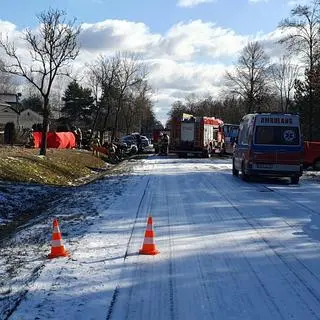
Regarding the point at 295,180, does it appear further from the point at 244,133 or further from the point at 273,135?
the point at 244,133

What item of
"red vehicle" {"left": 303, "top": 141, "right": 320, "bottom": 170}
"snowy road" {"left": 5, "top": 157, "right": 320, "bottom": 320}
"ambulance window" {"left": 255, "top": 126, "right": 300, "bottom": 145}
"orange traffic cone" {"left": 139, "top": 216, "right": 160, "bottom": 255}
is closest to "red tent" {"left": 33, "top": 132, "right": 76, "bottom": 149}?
"red vehicle" {"left": 303, "top": 141, "right": 320, "bottom": 170}

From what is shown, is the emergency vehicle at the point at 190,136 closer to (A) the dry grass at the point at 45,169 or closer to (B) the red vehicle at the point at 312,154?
(A) the dry grass at the point at 45,169

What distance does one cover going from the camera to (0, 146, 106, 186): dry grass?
810 inches

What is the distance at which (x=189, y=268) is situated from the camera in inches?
301

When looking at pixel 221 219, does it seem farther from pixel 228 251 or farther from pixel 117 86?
pixel 117 86

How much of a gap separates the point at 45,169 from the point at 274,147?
951 cm

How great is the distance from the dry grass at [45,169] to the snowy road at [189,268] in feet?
26.5

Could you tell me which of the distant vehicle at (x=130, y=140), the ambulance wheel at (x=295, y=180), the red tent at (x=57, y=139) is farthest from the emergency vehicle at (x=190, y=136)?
the ambulance wheel at (x=295, y=180)

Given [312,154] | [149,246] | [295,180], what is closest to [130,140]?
[312,154]

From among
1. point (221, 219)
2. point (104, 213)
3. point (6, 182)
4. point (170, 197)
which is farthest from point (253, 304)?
point (6, 182)

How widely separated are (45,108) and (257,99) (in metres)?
47.8

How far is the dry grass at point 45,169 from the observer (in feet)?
67.5

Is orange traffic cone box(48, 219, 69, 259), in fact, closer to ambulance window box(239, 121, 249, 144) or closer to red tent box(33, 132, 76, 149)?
ambulance window box(239, 121, 249, 144)

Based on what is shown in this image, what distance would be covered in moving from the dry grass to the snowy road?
26.5 feet
